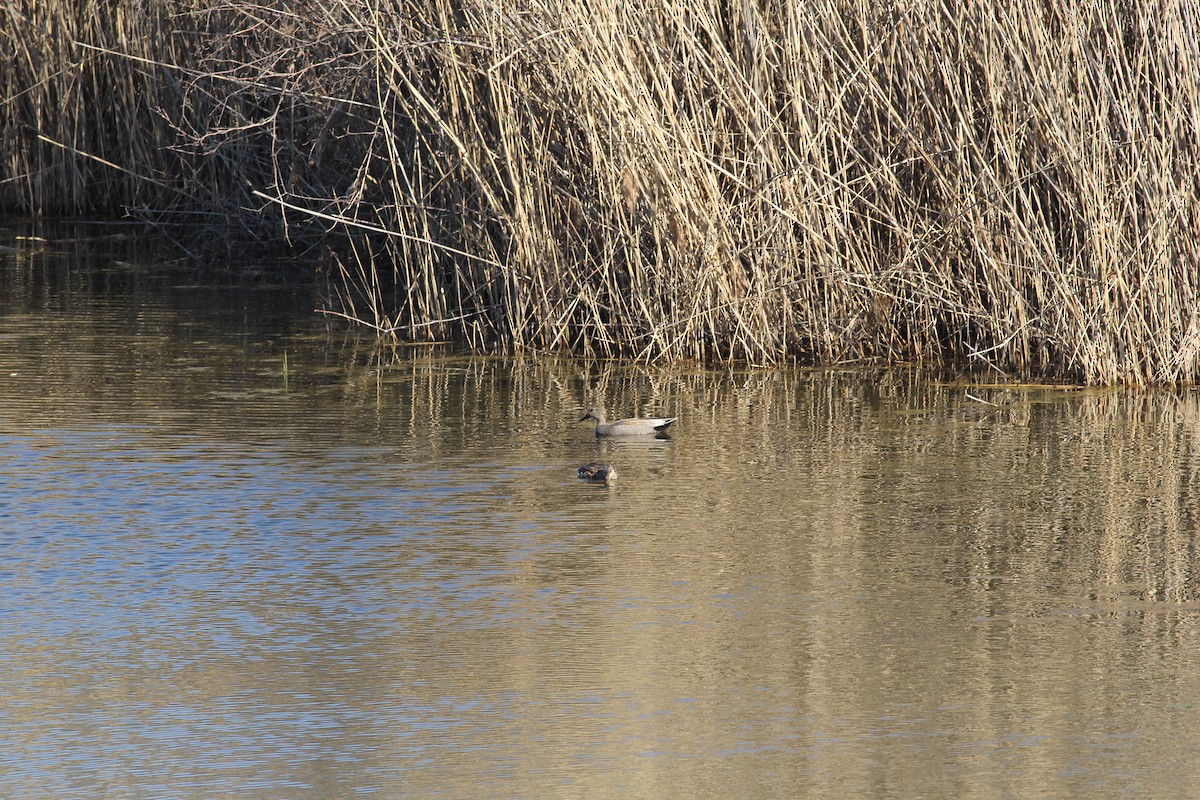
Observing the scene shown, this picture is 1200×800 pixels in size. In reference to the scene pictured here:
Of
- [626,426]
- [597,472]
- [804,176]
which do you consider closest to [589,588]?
[597,472]

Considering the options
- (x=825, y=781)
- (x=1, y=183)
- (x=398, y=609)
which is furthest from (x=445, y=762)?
(x=1, y=183)

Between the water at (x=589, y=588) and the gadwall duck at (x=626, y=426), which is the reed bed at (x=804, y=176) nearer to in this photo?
the water at (x=589, y=588)

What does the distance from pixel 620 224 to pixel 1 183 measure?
342 inches

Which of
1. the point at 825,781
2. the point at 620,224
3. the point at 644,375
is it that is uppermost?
the point at 620,224

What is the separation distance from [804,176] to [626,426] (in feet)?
6.93

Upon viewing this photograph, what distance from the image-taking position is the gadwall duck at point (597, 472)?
6.59 meters

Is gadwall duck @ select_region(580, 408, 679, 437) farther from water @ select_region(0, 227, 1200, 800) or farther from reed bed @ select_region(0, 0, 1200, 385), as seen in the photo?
→ reed bed @ select_region(0, 0, 1200, 385)

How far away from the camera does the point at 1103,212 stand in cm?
819

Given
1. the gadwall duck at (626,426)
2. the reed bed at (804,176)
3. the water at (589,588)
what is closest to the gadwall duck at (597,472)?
the water at (589,588)

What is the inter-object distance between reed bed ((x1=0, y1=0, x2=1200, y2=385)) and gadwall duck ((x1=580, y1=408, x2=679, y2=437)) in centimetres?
145

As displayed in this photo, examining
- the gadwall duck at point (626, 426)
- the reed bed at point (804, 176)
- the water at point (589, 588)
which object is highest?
the reed bed at point (804, 176)

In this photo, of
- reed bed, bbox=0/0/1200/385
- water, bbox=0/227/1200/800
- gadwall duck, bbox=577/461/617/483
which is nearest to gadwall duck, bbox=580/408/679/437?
water, bbox=0/227/1200/800

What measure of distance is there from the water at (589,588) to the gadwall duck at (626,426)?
7 cm

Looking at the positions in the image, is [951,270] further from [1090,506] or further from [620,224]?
[1090,506]
